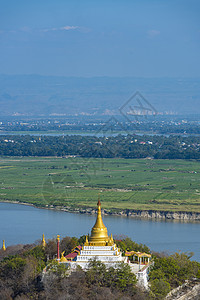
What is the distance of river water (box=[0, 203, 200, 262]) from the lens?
95.5 feet

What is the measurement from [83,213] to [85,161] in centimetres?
2512

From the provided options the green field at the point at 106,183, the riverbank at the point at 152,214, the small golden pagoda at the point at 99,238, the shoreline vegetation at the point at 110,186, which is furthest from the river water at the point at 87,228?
the small golden pagoda at the point at 99,238

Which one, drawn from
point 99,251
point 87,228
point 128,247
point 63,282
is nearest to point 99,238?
point 99,251

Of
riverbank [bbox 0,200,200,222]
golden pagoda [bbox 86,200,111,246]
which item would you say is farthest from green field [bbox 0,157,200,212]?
golden pagoda [bbox 86,200,111,246]

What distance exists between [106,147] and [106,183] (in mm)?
25664

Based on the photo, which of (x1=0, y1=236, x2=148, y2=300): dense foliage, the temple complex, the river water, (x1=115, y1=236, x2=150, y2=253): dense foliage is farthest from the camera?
the river water

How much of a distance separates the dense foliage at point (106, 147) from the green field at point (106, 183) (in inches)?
171

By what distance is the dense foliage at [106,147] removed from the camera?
224ft

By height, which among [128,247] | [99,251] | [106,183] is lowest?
[128,247]

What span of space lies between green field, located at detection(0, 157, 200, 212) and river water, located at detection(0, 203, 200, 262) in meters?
2.83

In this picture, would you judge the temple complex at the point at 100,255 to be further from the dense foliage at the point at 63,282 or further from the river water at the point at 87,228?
the river water at the point at 87,228

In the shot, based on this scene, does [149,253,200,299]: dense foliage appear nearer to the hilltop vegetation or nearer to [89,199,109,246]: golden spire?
the hilltop vegetation

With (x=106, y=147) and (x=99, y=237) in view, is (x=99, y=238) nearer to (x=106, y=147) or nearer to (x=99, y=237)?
(x=99, y=237)

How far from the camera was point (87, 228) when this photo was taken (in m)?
31.8
